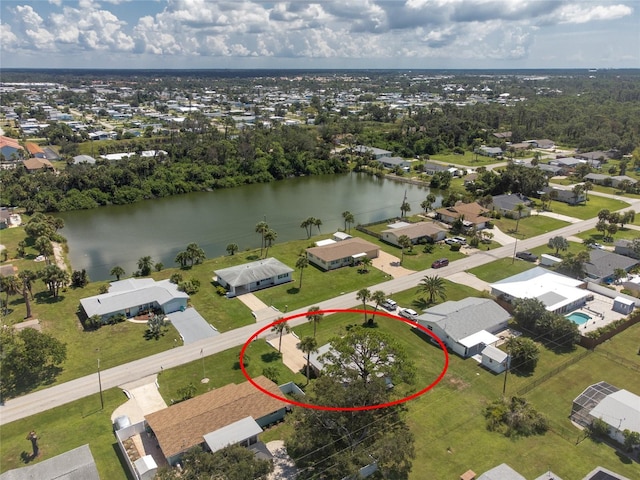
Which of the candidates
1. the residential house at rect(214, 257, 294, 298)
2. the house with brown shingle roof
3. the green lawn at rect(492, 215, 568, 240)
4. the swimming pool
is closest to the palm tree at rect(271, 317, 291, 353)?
the house with brown shingle roof

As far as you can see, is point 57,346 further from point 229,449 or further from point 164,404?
point 229,449

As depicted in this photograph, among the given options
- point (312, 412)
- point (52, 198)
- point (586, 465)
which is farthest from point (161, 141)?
point (586, 465)

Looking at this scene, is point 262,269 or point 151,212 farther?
point 151,212

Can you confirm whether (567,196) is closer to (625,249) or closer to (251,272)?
A: (625,249)

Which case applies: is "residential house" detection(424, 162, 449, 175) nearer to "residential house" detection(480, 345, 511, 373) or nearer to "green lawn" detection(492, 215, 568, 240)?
"green lawn" detection(492, 215, 568, 240)

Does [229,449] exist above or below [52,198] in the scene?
above

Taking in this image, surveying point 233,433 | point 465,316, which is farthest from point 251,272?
point 233,433

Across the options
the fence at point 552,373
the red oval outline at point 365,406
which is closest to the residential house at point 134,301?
the red oval outline at point 365,406
